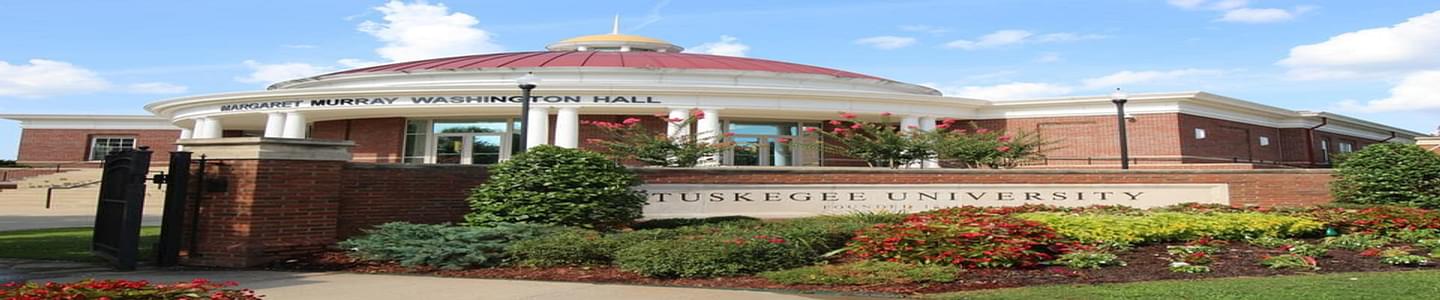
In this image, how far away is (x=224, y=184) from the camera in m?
8.45

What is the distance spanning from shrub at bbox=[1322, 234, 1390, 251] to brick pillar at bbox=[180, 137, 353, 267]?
11.4m

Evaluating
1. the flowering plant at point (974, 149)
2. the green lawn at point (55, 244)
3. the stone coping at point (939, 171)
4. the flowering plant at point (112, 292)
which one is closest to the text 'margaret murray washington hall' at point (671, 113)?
the flowering plant at point (974, 149)

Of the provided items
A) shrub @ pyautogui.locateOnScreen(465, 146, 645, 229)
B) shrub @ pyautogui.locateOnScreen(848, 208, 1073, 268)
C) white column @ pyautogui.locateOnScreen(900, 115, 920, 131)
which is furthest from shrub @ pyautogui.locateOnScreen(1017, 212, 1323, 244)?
white column @ pyautogui.locateOnScreen(900, 115, 920, 131)

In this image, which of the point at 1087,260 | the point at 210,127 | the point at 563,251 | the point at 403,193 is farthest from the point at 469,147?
the point at 1087,260

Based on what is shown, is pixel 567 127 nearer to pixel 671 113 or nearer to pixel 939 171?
pixel 671 113

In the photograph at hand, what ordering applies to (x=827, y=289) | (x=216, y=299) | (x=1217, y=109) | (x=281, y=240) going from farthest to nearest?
(x=1217, y=109) → (x=281, y=240) → (x=827, y=289) → (x=216, y=299)

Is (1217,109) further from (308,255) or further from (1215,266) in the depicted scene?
(308,255)

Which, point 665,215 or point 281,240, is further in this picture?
point 665,215

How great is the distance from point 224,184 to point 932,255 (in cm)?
760

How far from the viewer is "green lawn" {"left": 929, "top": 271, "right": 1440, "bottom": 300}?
18.5 ft

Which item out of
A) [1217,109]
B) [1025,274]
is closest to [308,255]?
[1025,274]

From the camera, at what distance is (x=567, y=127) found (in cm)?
2197

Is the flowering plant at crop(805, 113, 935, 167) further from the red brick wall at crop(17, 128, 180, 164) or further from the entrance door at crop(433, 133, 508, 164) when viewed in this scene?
the red brick wall at crop(17, 128, 180, 164)

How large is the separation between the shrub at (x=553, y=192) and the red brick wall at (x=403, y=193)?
1.94 ft
